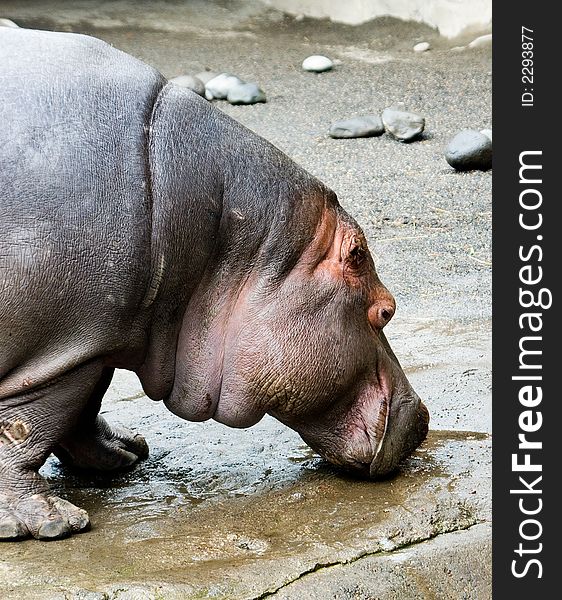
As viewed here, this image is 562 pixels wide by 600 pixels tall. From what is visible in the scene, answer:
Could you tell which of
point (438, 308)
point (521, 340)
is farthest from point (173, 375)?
point (438, 308)

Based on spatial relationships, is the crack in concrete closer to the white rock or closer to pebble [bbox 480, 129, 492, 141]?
pebble [bbox 480, 129, 492, 141]

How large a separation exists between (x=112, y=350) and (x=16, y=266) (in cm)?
40

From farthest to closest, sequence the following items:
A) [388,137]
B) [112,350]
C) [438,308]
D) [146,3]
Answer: [146,3], [388,137], [438,308], [112,350]

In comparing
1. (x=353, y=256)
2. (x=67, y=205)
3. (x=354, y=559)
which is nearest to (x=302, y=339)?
(x=353, y=256)

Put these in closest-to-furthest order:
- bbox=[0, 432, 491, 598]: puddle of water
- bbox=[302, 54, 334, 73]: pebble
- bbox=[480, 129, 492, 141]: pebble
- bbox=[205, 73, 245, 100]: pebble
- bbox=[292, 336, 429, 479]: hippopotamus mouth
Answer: bbox=[0, 432, 491, 598]: puddle of water → bbox=[292, 336, 429, 479]: hippopotamus mouth → bbox=[480, 129, 492, 141]: pebble → bbox=[205, 73, 245, 100]: pebble → bbox=[302, 54, 334, 73]: pebble

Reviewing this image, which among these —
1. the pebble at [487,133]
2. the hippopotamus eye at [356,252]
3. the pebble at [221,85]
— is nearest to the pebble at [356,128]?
the pebble at [487,133]

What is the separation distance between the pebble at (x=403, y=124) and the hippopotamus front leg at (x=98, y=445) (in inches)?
229

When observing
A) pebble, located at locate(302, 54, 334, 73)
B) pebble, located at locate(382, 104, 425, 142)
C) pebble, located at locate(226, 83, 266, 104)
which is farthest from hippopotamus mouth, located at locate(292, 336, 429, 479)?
pebble, located at locate(302, 54, 334, 73)

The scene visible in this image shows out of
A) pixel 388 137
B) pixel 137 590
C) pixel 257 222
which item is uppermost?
pixel 257 222

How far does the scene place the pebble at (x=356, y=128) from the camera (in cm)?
979

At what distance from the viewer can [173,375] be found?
12.2ft

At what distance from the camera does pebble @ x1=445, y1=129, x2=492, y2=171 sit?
8828 millimetres

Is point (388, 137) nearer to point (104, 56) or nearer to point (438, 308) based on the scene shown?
point (438, 308)

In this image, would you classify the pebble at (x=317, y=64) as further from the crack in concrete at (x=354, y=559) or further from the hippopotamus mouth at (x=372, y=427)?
the crack in concrete at (x=354, y=559)
